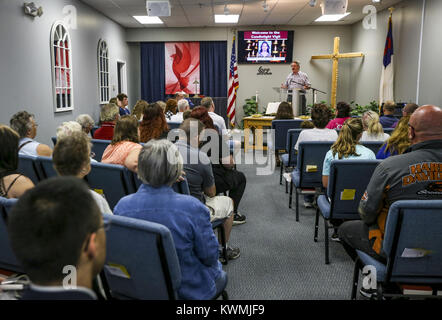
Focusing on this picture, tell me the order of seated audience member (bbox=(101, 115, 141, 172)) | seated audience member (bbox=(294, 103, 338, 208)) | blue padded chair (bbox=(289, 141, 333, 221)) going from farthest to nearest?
seated audience member (bbox=(294, 103, 338, 208))
blue padded chair (bbox=(289, 141, 333, 221))
seated audience member (bbox=(101, 115, 141, 172))

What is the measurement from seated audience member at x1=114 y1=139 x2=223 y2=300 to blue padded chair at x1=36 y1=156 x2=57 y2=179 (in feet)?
4.09

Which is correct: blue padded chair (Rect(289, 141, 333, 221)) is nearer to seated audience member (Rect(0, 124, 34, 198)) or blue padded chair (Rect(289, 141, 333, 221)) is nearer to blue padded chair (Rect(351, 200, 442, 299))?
blue padded chair (Rect(351, 200, 442, 299))

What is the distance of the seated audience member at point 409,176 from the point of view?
1.83 metres

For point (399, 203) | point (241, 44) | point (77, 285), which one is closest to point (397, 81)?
point (241, 44)

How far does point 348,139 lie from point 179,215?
186 cm

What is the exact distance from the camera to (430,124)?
1.85 metres

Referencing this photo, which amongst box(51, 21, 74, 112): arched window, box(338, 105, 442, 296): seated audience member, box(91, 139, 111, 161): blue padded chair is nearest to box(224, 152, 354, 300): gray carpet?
box(338, 105, 442, 296): seated audience member

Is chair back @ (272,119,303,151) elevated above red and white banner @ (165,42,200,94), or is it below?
below

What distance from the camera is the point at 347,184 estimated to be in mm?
2623

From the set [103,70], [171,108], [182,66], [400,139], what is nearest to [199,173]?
[400,139]

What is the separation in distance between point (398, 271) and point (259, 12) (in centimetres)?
781

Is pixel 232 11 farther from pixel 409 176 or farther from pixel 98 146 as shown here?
pixel 409 176

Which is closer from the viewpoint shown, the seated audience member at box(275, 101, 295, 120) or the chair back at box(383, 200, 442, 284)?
the chair back at box(383, 200, 442, 284)

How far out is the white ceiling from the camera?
741 centimetres
